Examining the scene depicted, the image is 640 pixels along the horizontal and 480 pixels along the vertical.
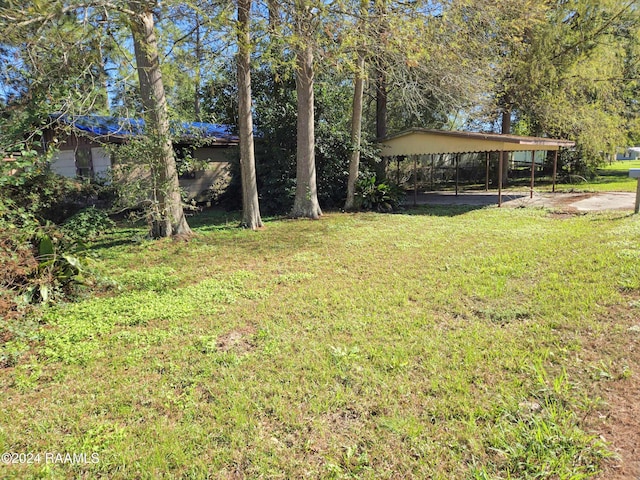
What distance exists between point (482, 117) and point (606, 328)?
51.3ft

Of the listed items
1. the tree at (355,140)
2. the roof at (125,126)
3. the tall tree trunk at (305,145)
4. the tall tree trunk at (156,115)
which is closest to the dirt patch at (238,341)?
the roof at (125,126)

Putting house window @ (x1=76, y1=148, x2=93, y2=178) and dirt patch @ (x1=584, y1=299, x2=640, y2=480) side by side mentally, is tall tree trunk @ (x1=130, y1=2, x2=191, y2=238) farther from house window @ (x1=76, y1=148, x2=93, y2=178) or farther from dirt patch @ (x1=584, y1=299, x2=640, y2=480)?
dirt patch @ (x1=584, y1=299, x2=640, y2=480)

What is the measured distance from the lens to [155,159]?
7250 millimetres

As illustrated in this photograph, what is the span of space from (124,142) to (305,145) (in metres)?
4.26

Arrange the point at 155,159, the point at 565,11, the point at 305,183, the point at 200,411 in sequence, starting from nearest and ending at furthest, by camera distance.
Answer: the point at 200,411, the point at 155,159, the point at 305,183, the point at 565,11

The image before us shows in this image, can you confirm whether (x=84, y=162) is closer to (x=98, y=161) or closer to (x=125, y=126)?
(x=98, y=161)

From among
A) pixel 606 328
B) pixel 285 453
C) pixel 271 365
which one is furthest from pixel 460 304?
pixel 285 453

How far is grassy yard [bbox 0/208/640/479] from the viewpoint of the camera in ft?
7.41

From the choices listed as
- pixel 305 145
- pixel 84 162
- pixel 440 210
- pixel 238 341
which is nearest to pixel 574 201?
pixel 440 210

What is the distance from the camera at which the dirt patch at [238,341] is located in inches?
139

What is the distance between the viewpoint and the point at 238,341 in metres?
3.69

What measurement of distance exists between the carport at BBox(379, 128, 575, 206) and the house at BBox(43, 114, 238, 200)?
5.68 meters

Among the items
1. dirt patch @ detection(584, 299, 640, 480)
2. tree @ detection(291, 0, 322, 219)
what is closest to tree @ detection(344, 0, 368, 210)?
tree @ detection(291, 0, 322, 219)

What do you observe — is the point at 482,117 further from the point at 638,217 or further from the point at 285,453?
the point at 285,453
